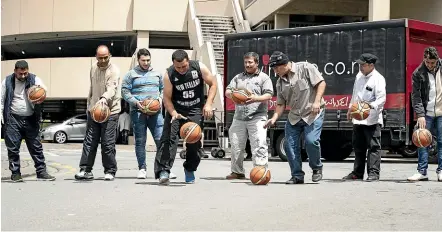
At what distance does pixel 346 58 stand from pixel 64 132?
1936 cm

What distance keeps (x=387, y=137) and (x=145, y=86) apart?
7726mm

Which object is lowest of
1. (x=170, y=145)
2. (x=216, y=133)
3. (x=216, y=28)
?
(x=216, y=133)

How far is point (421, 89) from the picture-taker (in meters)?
11.0

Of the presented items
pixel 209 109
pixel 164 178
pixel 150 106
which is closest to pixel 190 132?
pixel 209 109

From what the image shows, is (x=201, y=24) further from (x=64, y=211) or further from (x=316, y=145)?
(x=64, y=211)

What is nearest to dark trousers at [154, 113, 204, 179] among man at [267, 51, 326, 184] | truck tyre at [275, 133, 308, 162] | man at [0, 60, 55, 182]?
man at [267, 51, 326, 184]

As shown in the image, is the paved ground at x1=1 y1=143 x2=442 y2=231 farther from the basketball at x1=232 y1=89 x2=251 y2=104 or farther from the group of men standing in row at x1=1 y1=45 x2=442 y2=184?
the basketball at x1=232 y1=89 x2=251 y2=104

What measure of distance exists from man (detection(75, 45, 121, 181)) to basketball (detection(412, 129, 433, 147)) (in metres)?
4.22

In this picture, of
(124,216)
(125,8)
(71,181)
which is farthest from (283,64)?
(125,8)

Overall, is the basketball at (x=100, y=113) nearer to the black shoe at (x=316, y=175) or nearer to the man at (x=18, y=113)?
the man at (x=18, y=113)

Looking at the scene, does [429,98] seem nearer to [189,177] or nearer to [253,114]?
[253,114]

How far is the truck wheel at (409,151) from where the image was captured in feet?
59.9

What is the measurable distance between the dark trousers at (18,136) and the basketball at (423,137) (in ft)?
17.4

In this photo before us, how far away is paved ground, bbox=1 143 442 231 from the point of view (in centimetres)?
661
